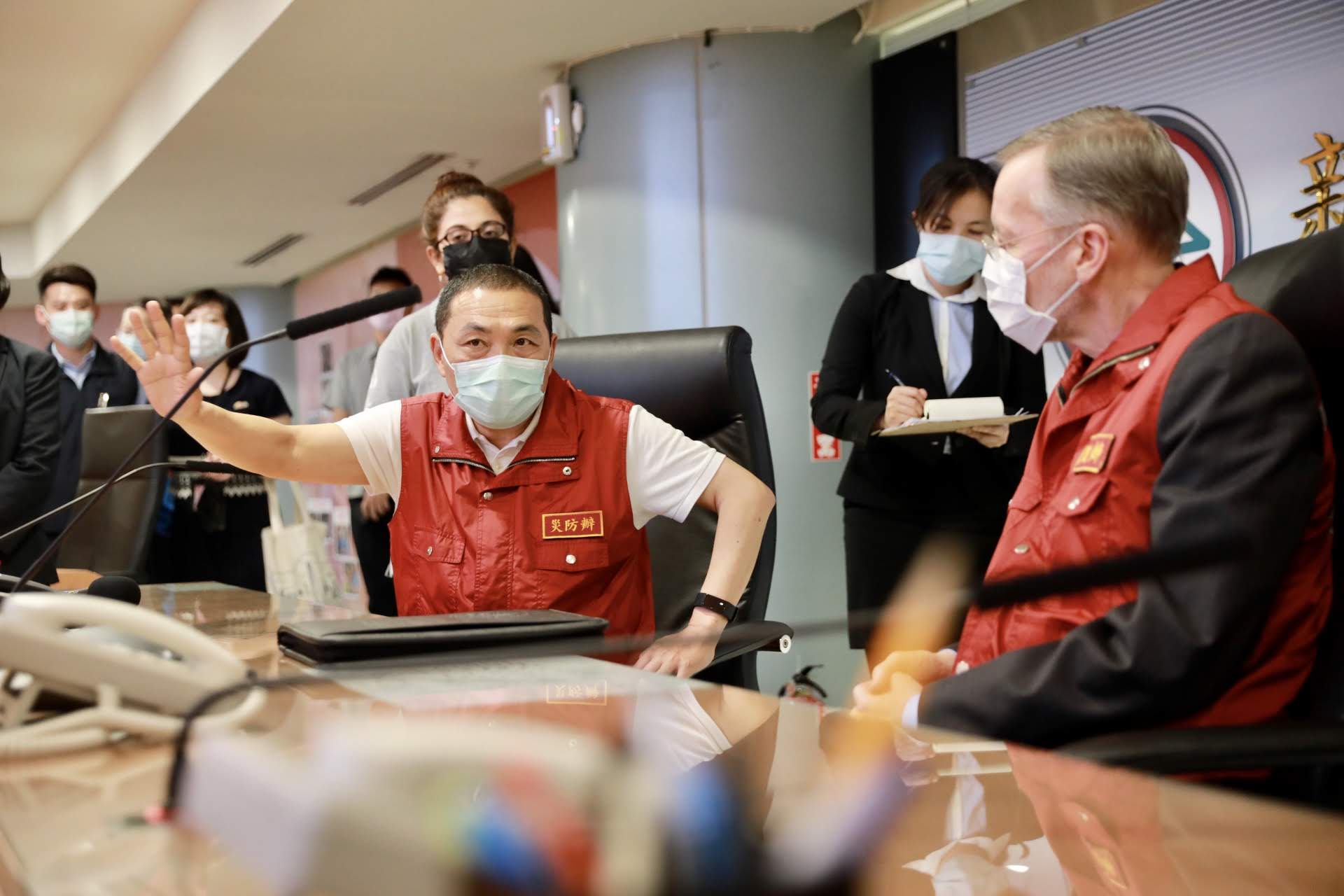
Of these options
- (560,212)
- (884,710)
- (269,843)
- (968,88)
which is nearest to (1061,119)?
(884,710)

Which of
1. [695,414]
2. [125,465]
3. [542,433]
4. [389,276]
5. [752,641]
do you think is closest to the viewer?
[125,465]

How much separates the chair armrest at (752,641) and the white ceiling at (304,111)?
2.76 m

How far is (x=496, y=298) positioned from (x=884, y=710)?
95 cm

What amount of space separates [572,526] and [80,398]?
2697mm

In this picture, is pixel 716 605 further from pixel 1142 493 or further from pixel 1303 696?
pixel 1303 696

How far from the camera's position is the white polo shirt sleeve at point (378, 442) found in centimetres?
175

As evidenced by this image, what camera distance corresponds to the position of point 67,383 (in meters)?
3.73

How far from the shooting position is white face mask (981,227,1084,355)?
1.41 metres

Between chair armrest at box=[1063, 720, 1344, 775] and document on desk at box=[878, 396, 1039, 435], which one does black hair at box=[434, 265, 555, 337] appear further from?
chair armrest at box=[1063, 720, 1344, 775]

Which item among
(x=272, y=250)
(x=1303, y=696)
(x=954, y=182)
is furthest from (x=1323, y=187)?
(x=272, y=250)

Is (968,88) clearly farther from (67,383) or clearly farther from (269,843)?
(269,843)

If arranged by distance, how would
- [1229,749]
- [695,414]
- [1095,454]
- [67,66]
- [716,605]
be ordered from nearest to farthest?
[1229,749] < [1095,454] < [716,605] < [695,414] < [67,66]

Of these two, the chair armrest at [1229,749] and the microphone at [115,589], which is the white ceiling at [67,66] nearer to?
the microphone at [115,589]

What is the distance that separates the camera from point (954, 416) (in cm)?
221
